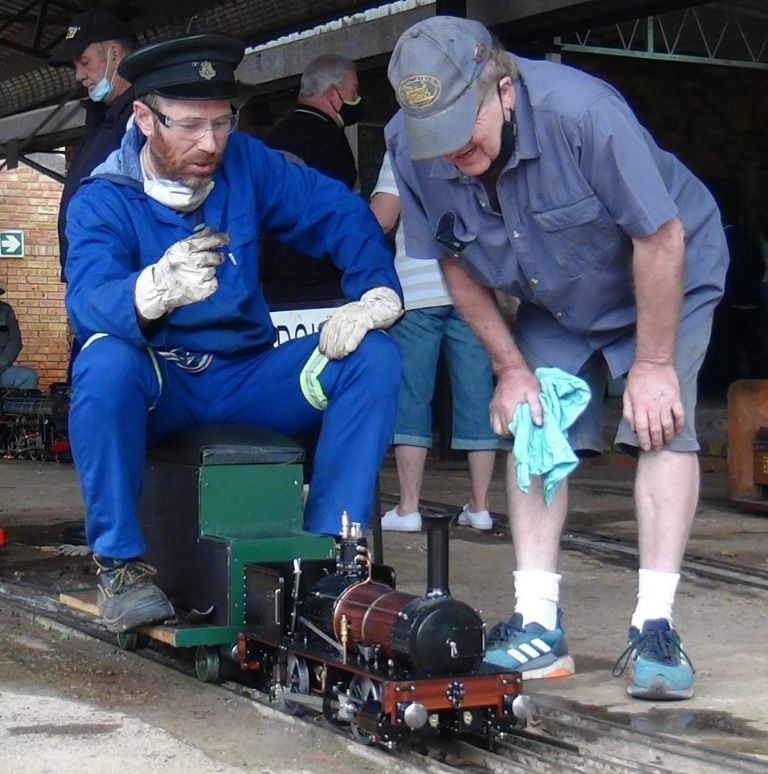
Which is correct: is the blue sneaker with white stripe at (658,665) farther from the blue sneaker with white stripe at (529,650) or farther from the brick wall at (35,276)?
the brick wall at (35,276)

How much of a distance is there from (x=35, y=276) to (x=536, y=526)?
47.4 ft

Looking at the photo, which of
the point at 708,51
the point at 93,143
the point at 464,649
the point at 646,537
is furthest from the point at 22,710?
the point at 708,51

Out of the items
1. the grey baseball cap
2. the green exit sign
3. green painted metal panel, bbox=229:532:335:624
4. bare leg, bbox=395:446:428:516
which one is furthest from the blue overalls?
the green exit sign

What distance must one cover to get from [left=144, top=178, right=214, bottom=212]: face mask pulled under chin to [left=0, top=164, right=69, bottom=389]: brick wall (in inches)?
532

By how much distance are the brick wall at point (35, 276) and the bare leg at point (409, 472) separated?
37.7ft

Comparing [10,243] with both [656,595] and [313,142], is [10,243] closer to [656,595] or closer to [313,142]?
[313,142]

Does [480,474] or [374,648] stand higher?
[480,474]

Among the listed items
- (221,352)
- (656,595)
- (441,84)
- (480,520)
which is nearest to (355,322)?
(221,352)

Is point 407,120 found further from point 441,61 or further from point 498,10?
point 498,10

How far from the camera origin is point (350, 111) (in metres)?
5.84

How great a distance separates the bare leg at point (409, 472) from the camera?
5957 millimetres

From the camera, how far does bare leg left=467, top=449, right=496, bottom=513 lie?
596 cm

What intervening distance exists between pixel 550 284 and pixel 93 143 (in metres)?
2.49

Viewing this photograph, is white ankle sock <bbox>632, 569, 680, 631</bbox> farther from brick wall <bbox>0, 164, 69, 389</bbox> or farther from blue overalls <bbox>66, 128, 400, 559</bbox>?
brick wall <bbox>0, 164, 69, 389</bbox>
